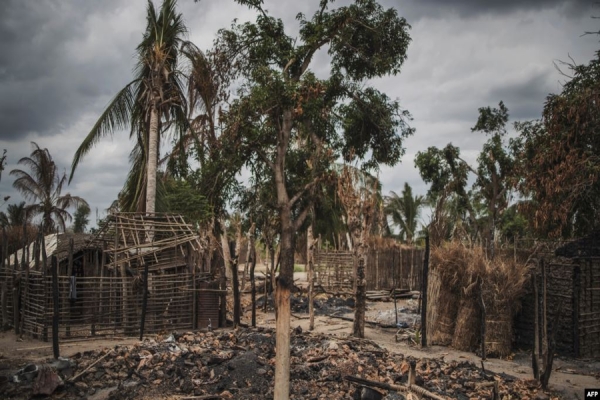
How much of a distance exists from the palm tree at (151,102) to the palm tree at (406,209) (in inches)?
830

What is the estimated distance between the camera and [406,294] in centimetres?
2412

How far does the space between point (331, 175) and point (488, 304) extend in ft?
18.7

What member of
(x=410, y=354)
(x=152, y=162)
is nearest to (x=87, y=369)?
(x=410, y=354)

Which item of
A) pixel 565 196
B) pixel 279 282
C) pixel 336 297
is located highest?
pixel 565 196

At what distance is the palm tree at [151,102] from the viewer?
17.2 m

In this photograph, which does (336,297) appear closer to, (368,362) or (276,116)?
(276,116)

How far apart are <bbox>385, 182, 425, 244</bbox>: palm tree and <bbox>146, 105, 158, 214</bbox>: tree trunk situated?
873 inches

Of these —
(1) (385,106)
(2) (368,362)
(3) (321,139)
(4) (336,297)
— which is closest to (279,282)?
(2) (368,362)

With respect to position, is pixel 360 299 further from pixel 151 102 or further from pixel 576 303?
pixel 151 102

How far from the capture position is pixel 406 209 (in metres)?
36.4

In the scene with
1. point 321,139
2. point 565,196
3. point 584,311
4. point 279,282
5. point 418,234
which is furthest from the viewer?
point 418,234

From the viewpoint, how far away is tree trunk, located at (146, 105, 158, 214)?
16.9 meters

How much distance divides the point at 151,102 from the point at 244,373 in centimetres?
1092

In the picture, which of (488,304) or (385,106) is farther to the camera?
(385,106)
